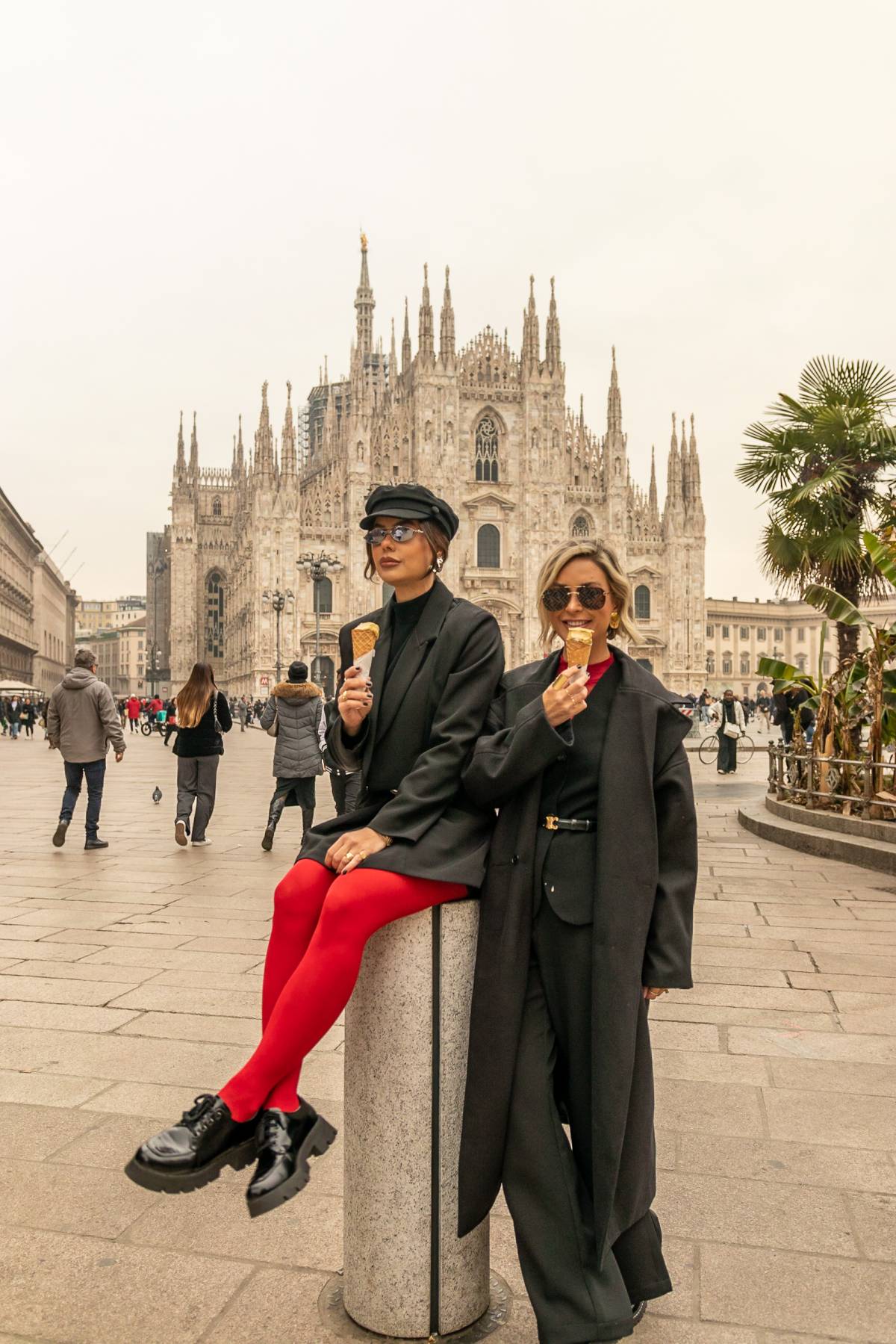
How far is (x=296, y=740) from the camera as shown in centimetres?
876

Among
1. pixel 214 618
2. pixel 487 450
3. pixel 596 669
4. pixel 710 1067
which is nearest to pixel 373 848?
pixel 596 669

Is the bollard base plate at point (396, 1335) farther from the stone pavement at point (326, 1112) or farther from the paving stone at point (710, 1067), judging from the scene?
the paving stone at point (710, 1067)

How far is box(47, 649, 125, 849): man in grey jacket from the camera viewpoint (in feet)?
28.6

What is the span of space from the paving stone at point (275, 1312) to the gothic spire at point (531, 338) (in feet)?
183

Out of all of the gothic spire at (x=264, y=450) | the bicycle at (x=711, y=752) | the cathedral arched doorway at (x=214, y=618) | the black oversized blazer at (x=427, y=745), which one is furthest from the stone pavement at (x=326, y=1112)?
the cathedral arched doorway at (x=214, y=618)

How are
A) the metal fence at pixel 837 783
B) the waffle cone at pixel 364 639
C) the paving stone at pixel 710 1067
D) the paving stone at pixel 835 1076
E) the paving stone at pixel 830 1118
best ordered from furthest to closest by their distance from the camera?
the metal fence at pixel 837 783
the paving stone at pixel 710 1067
the paving stone at pixel 835 1076
the paving stone at pixel 830 1118
the waffle cone at pixel 364 639

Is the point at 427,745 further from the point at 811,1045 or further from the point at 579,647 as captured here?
the point at 811,1045

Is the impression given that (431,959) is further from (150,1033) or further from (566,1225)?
→ (150,1033)

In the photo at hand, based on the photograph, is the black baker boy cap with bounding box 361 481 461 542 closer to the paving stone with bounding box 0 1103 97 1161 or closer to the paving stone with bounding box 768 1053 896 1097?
the paving stone with bounding box 0 1103 97 1161

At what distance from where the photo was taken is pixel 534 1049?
2031 millimetres

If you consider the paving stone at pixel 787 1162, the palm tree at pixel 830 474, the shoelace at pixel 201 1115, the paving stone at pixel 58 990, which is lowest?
the paving stone at pixel 787 1162

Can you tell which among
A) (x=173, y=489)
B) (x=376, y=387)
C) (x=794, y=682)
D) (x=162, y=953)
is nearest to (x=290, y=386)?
(x=376, y=387)

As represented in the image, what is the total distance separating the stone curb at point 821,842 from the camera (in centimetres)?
782

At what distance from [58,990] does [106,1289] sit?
2429 mm
